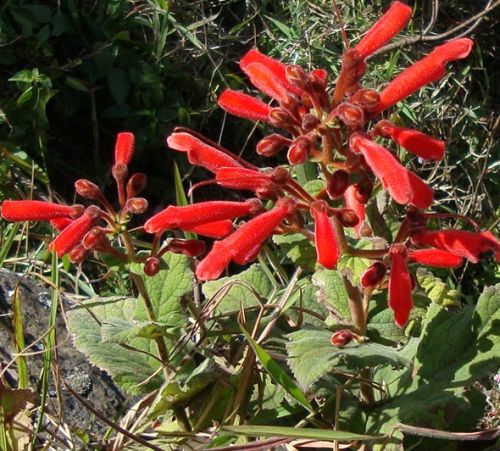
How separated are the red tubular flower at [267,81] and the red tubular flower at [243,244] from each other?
20 cm

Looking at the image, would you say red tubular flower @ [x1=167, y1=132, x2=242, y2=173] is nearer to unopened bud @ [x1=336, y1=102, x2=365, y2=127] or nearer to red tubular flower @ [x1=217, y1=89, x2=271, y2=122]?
red tubular flower @ [x1=217, y1=89, x2=271, y2=122]

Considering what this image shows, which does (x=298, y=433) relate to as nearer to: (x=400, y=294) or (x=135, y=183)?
(x=400, y=294)

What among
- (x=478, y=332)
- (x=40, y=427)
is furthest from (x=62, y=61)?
(x=478, y=332)

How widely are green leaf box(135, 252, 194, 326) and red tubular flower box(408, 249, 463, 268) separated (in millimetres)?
523

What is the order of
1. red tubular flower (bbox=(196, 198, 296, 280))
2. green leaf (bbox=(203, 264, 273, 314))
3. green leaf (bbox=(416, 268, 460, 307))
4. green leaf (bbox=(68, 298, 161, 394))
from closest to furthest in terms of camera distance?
red tubular flower (bbox=(196, 198, 296, 280)) → green leaf (bbox=(68, 298, 161, 394)) → green leaf (bbox=(203, 264, 273, 314)) → green leaf (bbox=(416, 268, 460, 307))

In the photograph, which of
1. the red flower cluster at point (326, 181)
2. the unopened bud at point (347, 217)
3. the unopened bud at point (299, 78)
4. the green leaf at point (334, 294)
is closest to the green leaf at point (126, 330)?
the red flower cluster at point (326, 181)

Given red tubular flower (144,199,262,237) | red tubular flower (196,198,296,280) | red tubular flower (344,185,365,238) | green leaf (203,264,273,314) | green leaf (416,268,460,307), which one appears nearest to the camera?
red tubular flower (196,198,296,280)

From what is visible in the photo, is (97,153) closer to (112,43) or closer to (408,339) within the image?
(112,43)

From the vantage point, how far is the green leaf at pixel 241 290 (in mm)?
1988

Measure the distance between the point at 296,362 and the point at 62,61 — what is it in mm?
2470

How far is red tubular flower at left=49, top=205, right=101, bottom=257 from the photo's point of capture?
161cm

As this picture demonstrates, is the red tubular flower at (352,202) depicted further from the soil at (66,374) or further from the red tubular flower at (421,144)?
the soil at (66,374)

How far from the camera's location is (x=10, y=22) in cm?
358

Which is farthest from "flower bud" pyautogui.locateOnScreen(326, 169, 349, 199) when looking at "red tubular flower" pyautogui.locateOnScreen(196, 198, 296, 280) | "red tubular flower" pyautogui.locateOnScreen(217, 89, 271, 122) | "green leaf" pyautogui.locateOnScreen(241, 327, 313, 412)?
"green leaf" pyautogui.locateOnScreen(241, 327, 313, 412)
